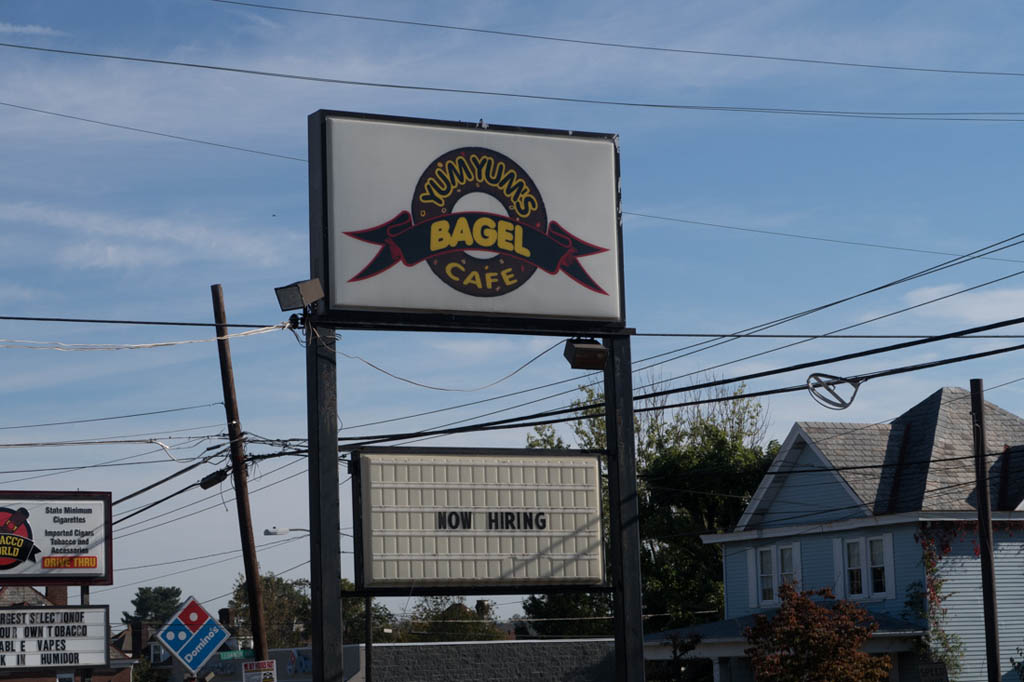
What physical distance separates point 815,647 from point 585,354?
16.2 meters

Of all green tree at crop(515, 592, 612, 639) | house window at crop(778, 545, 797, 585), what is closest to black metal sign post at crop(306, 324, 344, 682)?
house window at crop(778, 545, 797, 585)

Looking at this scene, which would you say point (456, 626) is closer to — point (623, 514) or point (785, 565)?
point (785, 565)

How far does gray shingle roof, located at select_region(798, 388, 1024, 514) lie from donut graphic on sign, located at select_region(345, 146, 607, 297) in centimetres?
2133

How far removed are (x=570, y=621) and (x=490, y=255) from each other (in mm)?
46102

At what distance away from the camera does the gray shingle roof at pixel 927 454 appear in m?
35.1

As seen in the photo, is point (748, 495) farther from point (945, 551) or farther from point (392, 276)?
point (392, 276)

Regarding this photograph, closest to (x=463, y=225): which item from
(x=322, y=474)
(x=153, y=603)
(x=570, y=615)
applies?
(x=322, y=474)

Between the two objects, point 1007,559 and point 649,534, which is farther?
point 649,534

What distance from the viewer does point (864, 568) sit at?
35719mm

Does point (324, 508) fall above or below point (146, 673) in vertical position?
above

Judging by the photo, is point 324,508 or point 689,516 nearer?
point 324,508

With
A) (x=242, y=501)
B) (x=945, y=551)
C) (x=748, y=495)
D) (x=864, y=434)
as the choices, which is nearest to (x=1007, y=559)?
(x=945, y=551)

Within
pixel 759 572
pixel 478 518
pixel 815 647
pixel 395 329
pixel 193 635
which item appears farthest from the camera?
pixel 759 572

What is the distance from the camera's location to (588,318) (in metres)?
16.1
